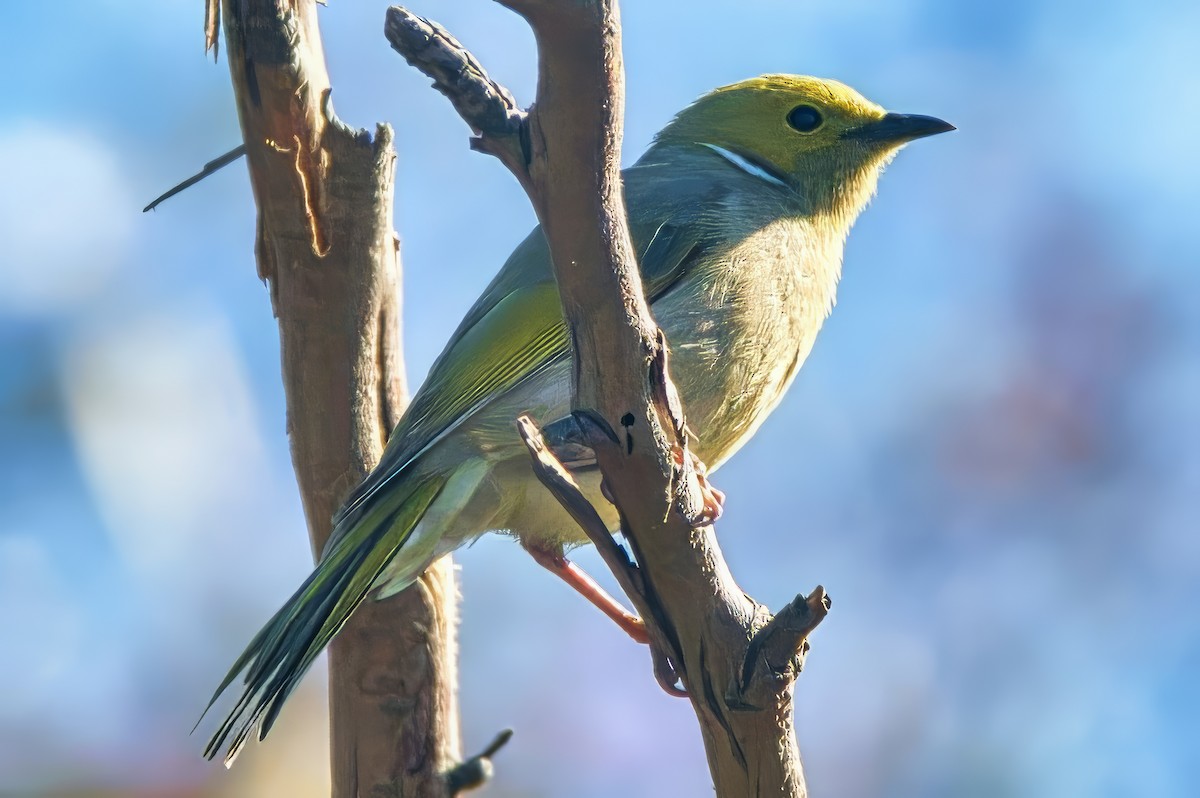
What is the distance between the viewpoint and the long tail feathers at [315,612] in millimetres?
2986

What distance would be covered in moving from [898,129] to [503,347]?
5.84ft

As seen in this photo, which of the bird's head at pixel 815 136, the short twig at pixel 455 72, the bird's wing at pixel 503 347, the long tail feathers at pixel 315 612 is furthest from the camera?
the bird's head at pixel 815 136

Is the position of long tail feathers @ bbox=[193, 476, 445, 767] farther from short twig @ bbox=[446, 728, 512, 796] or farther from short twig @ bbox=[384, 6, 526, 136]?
short twig @ bbox=[384, 6, 526, 136]

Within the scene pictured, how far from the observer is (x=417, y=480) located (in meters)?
3.45

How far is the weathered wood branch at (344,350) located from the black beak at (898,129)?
1.71m

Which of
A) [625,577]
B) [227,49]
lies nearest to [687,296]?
[625,577]

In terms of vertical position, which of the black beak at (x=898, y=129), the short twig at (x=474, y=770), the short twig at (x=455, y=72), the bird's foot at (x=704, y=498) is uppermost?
the black beak at (x=898, y=129)

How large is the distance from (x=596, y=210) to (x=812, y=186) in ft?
7.72

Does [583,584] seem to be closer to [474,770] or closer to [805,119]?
[474,770]

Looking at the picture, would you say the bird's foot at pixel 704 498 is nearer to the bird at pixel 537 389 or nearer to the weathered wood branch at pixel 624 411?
the weathered wood branch at pixel 624 411

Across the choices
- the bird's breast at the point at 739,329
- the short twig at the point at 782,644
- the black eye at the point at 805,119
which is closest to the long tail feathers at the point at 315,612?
the bird's breast at the point at 739,329

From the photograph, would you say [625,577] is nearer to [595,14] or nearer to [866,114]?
[595,14]

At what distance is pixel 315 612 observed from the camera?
315 centimetres

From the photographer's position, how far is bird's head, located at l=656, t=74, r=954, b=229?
4.45m
